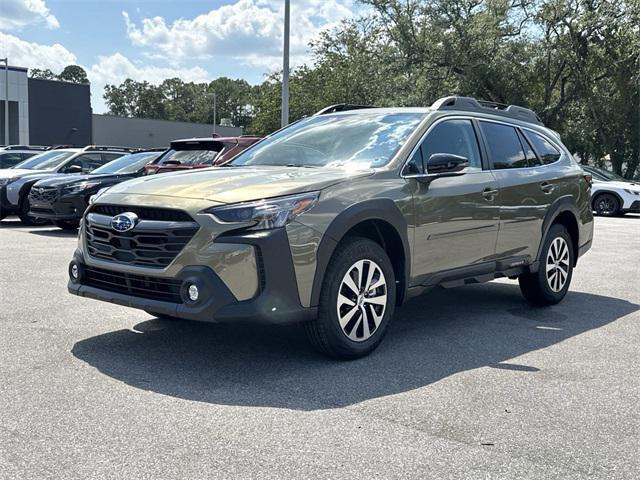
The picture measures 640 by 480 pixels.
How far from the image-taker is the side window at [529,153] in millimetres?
6918

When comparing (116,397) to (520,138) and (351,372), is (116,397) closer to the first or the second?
(351,372)

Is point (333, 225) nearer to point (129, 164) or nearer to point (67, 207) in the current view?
point (67, 207)

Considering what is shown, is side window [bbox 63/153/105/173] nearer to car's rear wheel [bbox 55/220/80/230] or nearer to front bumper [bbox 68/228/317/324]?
car's rear wheel [bbox 55/220/80/230]

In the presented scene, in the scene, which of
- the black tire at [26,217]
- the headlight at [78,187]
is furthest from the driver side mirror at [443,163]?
the black tire at [26,217]

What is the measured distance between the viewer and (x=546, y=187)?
6.91m

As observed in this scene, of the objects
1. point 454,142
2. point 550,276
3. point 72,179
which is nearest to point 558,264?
point 550,276

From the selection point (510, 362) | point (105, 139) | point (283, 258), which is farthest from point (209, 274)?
point (105, 139)

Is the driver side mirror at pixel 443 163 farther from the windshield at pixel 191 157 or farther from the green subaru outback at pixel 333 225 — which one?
the windshield at pixel 191 157

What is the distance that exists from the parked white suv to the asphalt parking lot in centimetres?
1497

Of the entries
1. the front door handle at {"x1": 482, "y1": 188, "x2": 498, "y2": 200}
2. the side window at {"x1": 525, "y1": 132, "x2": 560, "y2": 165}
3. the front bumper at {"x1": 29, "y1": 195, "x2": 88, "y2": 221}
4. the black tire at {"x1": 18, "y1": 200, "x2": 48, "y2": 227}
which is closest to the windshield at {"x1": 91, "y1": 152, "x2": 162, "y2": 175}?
the front bumper at {"x1": 29, "y1": 195, "x2": 88, "y2": 221}

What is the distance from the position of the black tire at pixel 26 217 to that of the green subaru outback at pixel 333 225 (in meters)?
9.40

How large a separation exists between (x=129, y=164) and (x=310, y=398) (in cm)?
1067

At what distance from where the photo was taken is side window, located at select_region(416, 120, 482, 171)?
5715 mm

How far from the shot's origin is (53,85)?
174 feet
